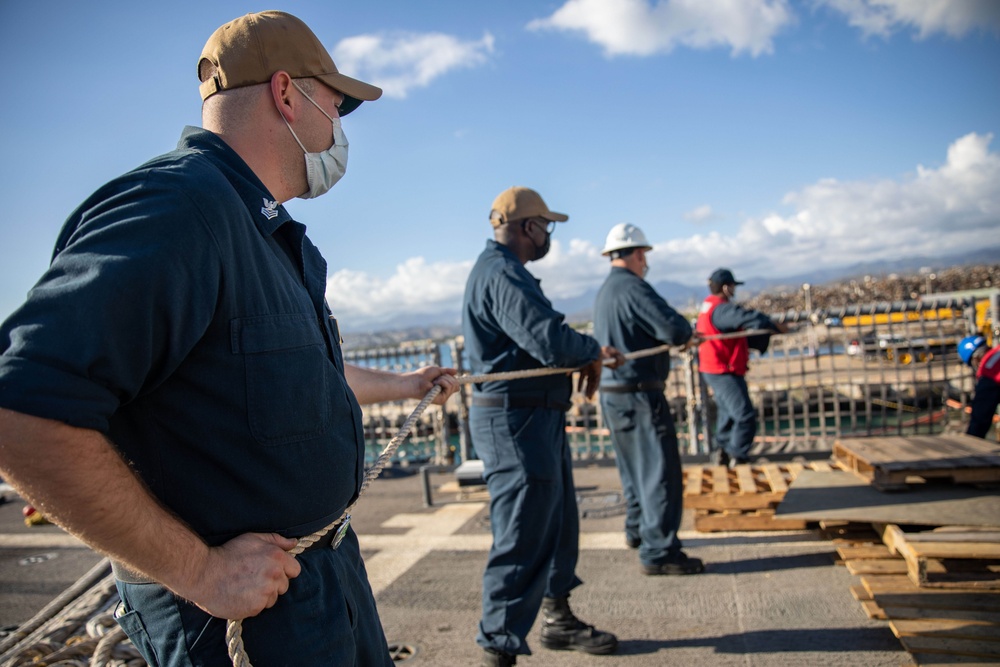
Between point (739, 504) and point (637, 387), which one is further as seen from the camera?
point (739, 504)

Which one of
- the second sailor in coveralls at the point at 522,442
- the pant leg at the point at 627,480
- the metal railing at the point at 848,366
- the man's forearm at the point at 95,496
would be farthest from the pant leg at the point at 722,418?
the man's forearm at the point at 95,496

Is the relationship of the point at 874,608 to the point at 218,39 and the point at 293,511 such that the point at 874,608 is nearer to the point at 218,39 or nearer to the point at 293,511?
the point at 293,511

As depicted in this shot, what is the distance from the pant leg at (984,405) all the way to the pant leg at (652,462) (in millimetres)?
4232

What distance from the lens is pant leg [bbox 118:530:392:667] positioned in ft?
4.54

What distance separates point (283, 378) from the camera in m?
1.41

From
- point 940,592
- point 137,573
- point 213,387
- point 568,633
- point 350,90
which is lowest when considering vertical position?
point 568,633

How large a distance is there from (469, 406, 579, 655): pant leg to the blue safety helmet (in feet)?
21.2

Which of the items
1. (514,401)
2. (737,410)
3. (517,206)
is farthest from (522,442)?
(737,410)

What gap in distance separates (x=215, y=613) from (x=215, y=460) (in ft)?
0.97

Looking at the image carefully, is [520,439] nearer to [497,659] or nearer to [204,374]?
[497,659]

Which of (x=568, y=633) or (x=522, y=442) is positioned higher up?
(x=522, y=442)

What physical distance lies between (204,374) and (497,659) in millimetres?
2635

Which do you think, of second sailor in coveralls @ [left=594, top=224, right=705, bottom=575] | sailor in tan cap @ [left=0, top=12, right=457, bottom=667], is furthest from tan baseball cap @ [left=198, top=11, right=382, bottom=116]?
second sailor in coveralls @ [left=594, top=224, right=705, bottom=575]

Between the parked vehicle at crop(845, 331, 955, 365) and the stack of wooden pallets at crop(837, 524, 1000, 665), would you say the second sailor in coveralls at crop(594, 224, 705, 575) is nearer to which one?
the stack of wooden pallets at crop(837, 524, 1000, 665)
